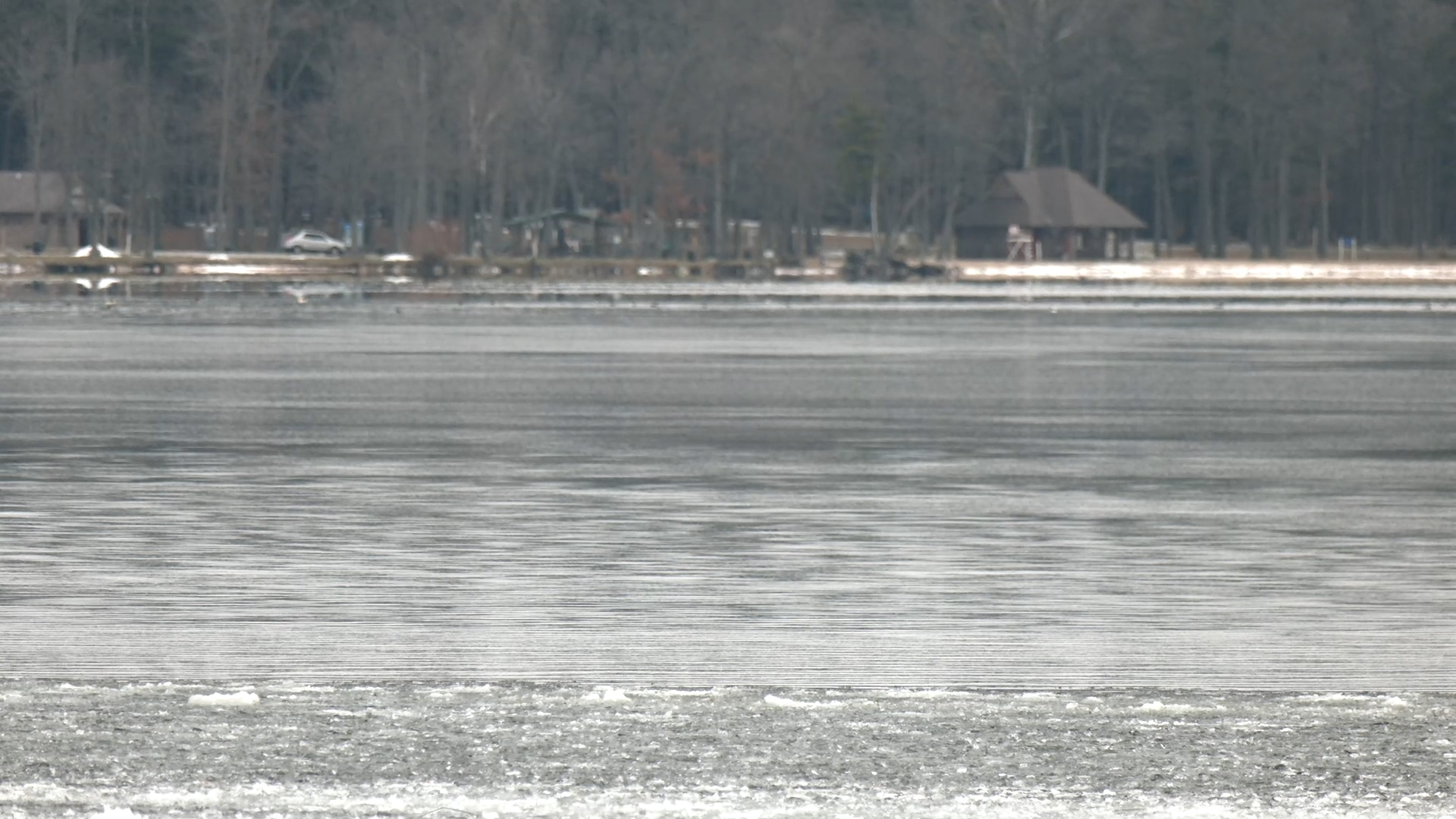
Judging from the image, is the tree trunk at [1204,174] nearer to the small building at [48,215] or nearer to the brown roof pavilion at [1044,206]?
the brown roof pavilion at [1044,206]

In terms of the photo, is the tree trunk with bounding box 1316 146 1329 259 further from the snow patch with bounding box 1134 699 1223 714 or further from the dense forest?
the snow patch with bounding box 1134 699 1223 714

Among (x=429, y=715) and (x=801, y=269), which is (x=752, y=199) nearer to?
Result: (x=801, y=269)

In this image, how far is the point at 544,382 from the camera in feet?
99.7

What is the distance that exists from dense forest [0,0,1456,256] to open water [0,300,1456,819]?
79.7 metres

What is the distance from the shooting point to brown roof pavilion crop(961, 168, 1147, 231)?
114m

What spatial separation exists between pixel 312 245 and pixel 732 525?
99.9 metres

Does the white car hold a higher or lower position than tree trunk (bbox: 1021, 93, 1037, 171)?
lower

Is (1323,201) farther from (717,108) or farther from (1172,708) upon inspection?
(1172,708)

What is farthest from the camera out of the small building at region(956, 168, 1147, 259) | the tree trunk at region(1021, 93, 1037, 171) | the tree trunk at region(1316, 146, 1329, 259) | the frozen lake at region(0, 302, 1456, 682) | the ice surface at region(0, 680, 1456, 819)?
the tree trunk at region(1316, 146, 1329, 259)

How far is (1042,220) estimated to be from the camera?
114 m

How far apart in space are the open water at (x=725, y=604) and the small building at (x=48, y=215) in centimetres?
8346

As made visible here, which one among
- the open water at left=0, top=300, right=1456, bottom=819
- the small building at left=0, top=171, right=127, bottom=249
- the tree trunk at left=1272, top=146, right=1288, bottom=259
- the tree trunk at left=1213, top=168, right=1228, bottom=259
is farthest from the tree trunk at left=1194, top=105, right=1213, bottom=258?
the open water at left=0, top=300, right=1456, bottom=819

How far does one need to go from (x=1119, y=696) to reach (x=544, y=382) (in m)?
21.7

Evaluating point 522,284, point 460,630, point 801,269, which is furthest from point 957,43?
point 460,630
